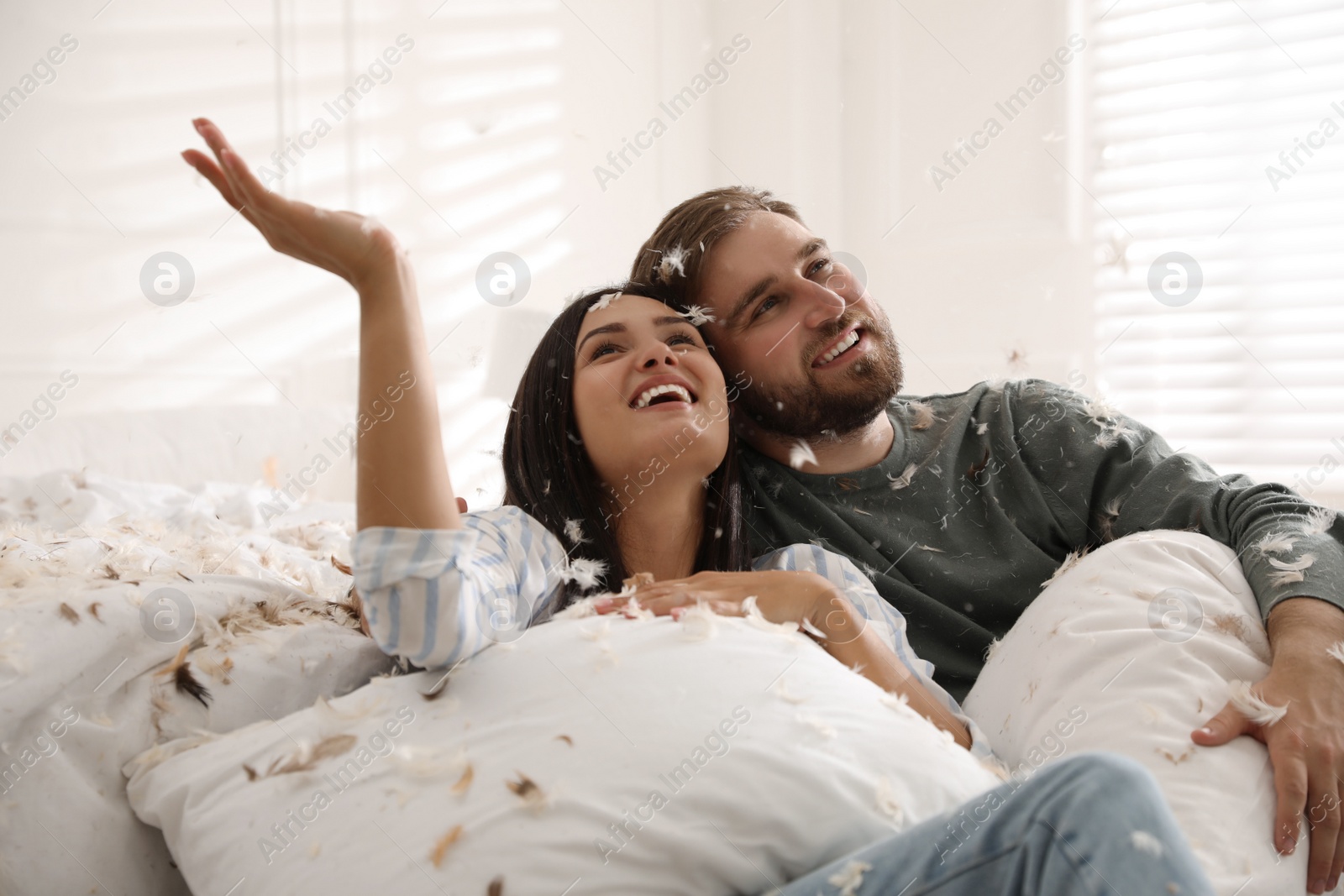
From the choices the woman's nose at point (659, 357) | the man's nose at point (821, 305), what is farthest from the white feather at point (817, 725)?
the man's nose at point (821, 305)

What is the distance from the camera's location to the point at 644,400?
1.17 metres

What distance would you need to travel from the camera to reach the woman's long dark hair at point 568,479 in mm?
1181

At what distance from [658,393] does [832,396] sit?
313 mm

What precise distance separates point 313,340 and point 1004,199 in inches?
88.7

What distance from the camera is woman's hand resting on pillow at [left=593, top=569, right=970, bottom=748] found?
953 mm

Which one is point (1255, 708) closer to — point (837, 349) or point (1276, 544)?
point (1276, 544)

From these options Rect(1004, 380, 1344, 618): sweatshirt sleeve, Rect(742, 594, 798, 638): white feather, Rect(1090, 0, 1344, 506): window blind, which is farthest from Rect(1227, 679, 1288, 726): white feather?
Rect(1090, 0, 1344, 506): window blind

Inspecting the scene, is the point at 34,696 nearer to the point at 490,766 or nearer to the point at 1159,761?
the point at 490,766

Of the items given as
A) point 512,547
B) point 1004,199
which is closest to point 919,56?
point 1004,199

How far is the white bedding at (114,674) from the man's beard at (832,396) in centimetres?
67

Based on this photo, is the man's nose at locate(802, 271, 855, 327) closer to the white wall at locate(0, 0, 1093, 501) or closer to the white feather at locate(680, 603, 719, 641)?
the white feather at locate(680, 603, 719, 641)

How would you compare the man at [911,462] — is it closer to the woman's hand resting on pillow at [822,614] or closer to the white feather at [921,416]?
the white feather at [921,416]

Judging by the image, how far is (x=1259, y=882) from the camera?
0.74m

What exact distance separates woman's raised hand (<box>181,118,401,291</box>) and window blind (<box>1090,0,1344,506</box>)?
2.64 m
